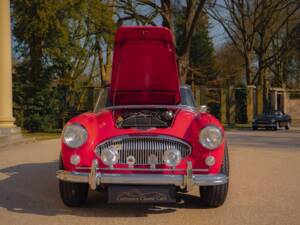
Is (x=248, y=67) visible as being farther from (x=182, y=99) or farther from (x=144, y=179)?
(x=144, y=179)

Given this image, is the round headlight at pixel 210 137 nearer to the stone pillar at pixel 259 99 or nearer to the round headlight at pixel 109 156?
the round headlight at pixel 109 156

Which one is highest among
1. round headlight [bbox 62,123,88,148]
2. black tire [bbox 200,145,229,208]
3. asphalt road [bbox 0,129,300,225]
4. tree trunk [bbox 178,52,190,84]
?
tree trunk [bbox 178,52,190,84]

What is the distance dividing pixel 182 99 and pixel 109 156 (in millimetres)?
2209

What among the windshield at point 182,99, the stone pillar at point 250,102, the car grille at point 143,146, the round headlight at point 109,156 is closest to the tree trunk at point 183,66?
the stone pillar at point 250,102

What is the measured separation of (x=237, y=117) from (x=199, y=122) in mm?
36386

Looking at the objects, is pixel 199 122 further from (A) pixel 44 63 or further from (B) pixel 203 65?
(B) pixel 203 65

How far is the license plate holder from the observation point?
5.56 m

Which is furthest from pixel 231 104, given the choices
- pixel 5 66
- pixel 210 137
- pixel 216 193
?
pixel 210 137

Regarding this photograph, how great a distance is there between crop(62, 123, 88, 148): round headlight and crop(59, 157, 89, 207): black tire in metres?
0.40

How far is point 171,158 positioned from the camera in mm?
5676

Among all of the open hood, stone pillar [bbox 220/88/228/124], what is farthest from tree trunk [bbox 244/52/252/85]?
the open hood

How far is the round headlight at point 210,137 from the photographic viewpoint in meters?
5.83

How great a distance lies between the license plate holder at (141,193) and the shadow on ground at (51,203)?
1.40ft

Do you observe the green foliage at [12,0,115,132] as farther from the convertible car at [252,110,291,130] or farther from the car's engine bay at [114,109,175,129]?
the car's engine bay at [114,109,175,129]
